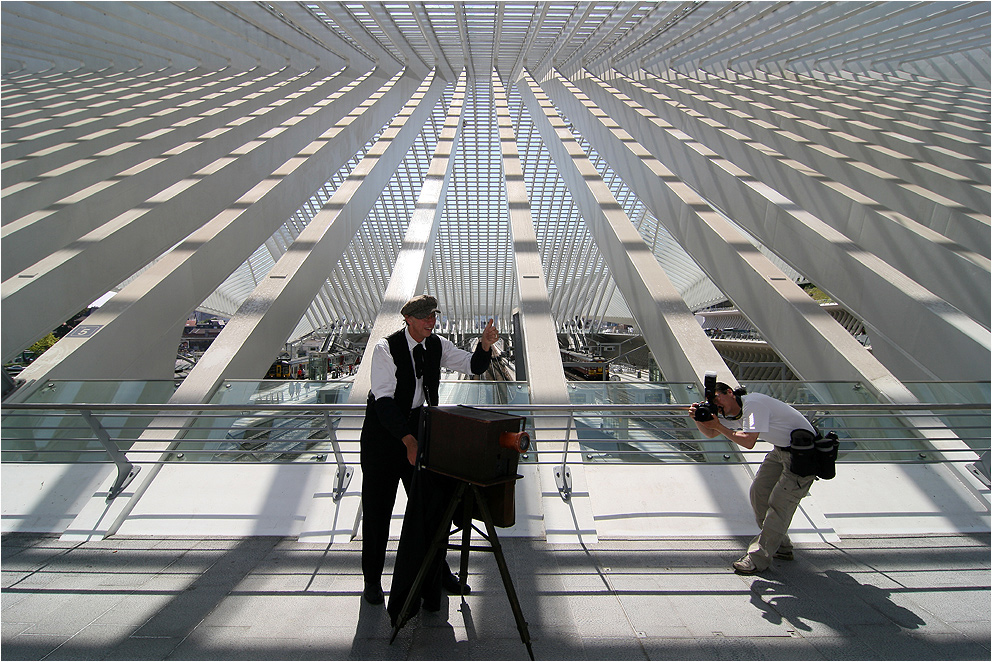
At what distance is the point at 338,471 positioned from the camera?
3.88 metres

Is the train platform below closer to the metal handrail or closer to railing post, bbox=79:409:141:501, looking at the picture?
railing post, bbox=79:409:141:501

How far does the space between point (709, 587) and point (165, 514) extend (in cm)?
328

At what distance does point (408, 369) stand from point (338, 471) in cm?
151

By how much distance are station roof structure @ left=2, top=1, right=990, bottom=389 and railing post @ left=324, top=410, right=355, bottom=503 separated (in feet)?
6.56

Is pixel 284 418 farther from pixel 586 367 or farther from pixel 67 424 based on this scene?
pixel 586 367

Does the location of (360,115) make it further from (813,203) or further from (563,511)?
(563,511)

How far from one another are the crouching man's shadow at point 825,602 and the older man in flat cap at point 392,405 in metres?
1.48

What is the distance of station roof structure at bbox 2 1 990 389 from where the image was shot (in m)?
6.08

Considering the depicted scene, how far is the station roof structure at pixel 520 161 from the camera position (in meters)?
6.08

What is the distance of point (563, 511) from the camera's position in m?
3.71

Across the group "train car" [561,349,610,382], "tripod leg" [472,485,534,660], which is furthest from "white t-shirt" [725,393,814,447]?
"train car" [561,349,610,382]

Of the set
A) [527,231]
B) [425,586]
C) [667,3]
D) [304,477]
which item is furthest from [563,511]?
[667,3]

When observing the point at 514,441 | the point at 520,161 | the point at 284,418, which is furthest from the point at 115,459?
the point at 520,161

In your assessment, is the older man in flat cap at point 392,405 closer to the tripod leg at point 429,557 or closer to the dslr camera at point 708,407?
the tripod leg at point 429,557
